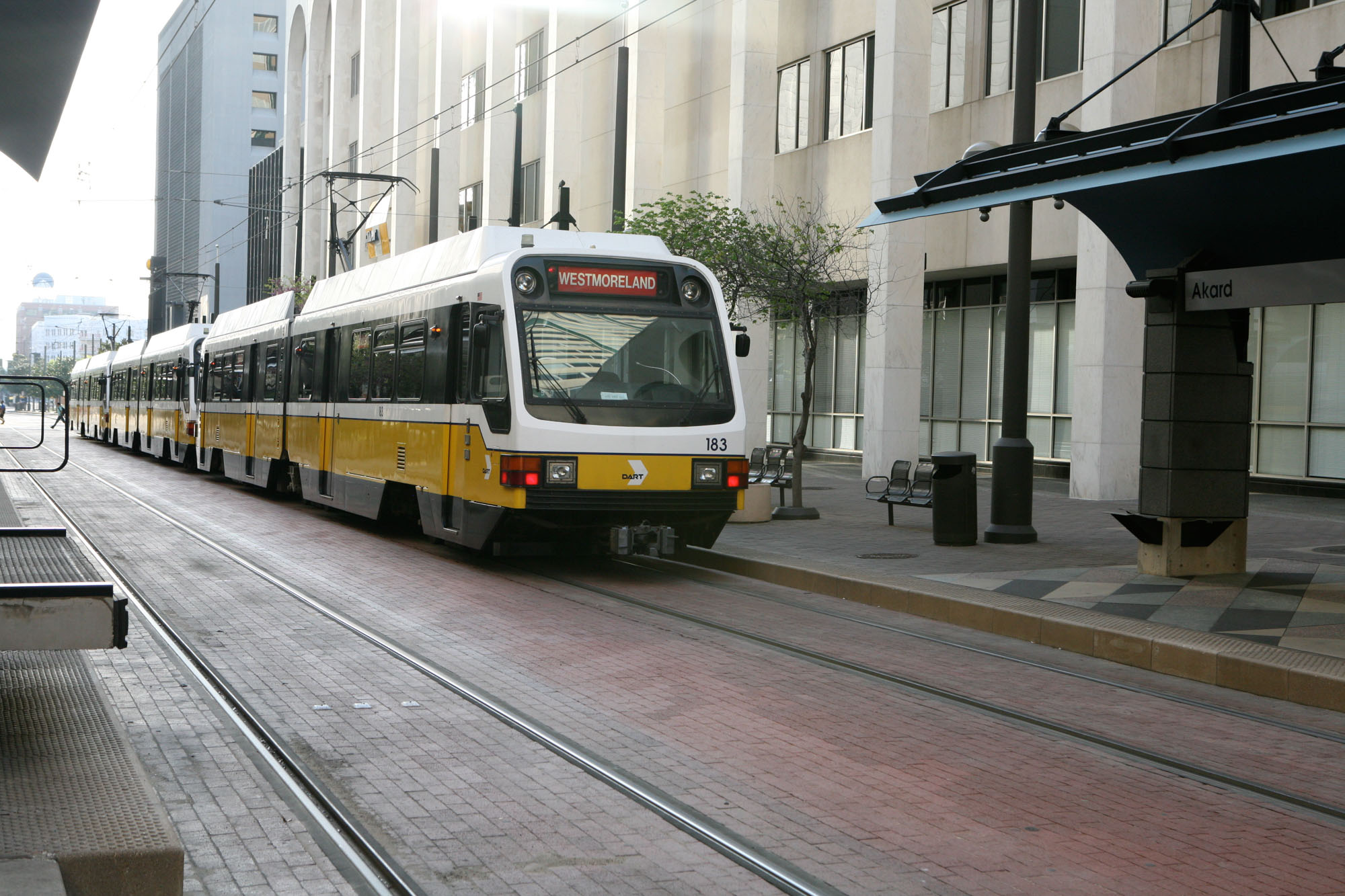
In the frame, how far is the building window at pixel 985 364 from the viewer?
28078 mm

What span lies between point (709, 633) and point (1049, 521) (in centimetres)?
958

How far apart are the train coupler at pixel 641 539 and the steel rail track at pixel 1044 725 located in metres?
1.70

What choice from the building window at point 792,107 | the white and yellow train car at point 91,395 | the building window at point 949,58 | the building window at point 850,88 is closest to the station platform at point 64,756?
the building window at point 949,58

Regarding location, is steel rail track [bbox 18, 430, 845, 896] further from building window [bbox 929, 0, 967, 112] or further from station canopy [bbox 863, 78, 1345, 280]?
building window [bbox 929, 0, 967, 112]

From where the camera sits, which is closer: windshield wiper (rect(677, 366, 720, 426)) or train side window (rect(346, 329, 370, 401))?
windshield wiper (rect(677, 366, 720, 426))

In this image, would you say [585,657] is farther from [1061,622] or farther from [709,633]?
[1061,622]

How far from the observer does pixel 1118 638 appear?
9250mm

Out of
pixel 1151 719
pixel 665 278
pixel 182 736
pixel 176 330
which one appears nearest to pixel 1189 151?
pixel 1151 719

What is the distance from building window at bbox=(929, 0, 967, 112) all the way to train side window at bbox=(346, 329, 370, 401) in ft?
50.7

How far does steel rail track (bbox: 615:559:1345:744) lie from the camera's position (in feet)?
24.1

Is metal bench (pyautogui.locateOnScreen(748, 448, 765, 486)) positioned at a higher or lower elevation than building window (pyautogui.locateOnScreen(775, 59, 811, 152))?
lower

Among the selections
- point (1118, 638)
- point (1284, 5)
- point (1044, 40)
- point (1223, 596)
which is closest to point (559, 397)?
point (1118, 638)

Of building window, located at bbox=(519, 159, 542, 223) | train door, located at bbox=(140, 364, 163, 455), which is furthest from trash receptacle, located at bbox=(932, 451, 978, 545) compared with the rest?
building window, located at bbox=(519, 159, 542, 223)

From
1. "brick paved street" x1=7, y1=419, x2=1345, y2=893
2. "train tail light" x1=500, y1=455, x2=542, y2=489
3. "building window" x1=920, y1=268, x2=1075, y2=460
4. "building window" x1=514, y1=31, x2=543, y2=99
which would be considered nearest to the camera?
"brick paved street" x1=7, y1=419, x2=1345, y2=893
